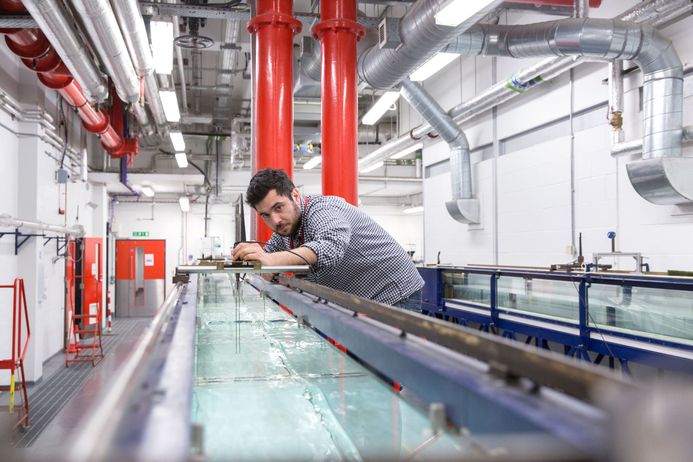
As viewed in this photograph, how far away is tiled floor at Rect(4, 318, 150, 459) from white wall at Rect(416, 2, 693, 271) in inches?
187

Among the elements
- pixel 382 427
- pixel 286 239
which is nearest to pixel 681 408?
pixel 382 427

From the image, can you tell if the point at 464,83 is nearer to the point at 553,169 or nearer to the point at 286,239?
the point at 553,169

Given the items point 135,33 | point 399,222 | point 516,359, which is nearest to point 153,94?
point 135,33

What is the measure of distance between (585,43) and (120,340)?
344 inches

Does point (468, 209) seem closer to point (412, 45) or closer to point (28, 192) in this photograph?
point (412, 45)

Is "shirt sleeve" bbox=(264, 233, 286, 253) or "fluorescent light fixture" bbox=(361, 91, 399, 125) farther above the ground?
"fluorescent light fixture" bbox=(361, 91, 399, 125)

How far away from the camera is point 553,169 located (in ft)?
21.4

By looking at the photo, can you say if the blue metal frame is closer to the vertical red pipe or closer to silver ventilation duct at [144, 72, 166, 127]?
the vertical red pipe

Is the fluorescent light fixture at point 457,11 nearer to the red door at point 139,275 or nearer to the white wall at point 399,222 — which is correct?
the red door at point 139,275

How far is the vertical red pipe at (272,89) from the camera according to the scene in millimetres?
3924

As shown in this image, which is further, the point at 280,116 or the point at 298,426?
the point at 280,116

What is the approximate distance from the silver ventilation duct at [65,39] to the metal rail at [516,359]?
3472 mm

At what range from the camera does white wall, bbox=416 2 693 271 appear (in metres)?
5.10

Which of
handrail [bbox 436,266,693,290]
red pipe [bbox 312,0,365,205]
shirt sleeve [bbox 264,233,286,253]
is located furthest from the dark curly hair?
handrail [bbox 436,266,693,290]
